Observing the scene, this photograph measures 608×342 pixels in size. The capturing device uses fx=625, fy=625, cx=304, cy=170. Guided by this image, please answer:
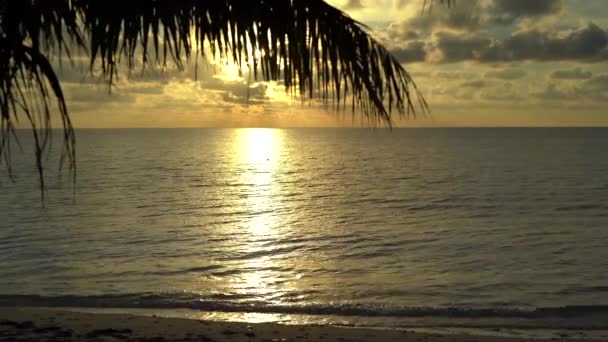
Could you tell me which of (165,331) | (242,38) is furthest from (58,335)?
(242,38)

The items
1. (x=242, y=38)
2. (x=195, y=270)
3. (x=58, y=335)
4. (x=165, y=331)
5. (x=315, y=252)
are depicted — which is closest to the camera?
(x=242, y=38)

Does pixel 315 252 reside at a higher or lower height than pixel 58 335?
lower

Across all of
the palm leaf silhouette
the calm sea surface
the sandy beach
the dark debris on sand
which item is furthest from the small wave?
the palm leaf silhouette

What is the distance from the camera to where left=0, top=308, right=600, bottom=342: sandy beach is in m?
8.58

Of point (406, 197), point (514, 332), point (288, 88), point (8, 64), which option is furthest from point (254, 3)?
point (406, 197)

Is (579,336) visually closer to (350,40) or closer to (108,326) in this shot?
(108,326)

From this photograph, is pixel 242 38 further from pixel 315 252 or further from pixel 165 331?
pixel 315 252

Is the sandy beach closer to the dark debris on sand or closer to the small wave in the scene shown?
the dark debris on sand

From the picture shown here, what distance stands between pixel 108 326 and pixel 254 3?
28.5 ft

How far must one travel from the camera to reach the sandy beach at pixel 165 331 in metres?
8.58

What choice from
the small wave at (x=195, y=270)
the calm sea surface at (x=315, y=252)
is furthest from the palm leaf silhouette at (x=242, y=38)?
the small wave at (x=195, y=270)

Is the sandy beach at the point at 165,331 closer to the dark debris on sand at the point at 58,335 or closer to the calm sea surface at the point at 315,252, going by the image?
the dark debris on sand at the point at 58,335

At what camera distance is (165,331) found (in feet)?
30.7

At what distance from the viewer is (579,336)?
10.4 metres
